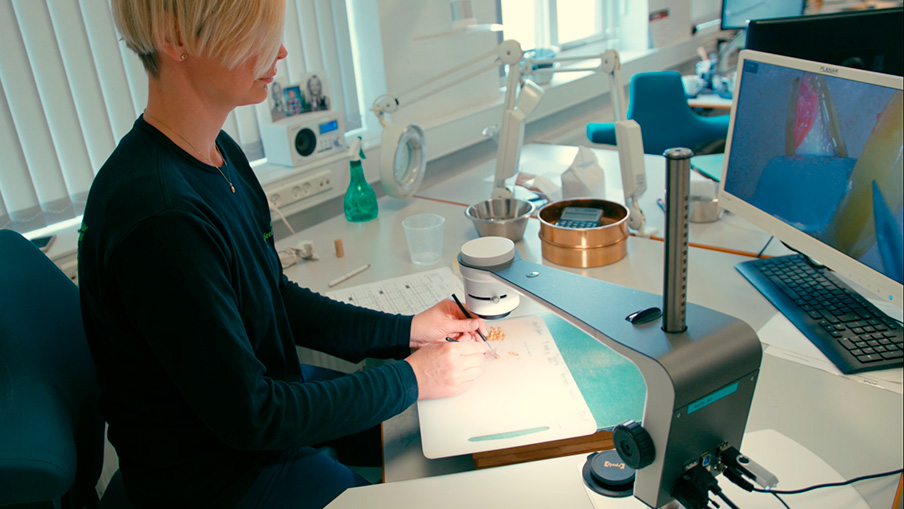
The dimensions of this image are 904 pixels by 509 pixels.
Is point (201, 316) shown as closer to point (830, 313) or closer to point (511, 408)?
point (511, 408)

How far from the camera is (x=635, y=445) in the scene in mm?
680

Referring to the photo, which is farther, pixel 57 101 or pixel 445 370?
pixel 57 101

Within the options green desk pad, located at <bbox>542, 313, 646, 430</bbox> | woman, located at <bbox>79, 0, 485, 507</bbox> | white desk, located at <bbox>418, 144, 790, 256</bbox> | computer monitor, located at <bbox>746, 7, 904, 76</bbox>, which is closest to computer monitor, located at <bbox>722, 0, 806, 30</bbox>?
white desk, located at <bbox>418, 144, 790, 256</bbox>

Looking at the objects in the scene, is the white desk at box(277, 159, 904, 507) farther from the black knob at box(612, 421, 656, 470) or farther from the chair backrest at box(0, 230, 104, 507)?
the chair backrest at box(0, 230, 104, 507)

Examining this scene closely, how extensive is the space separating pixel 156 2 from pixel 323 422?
633mm

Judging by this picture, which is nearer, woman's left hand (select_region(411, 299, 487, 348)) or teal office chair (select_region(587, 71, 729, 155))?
woman's left hand (select_region(411, 299, 487, 348))

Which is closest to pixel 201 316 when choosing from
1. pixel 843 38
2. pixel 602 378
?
pixel 602 378

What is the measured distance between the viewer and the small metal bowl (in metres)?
1.62

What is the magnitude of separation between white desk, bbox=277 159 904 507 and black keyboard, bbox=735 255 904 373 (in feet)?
0.12

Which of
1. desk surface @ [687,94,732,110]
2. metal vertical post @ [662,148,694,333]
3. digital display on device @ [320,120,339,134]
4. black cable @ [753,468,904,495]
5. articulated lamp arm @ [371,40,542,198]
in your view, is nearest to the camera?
metal vertical post @ [662,148,694,333]

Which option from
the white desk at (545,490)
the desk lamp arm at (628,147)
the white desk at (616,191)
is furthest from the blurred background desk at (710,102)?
the white desk at (545,490)

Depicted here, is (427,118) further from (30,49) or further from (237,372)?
(237,372)

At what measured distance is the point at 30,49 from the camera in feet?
5.41

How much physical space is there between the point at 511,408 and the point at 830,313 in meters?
0.66
